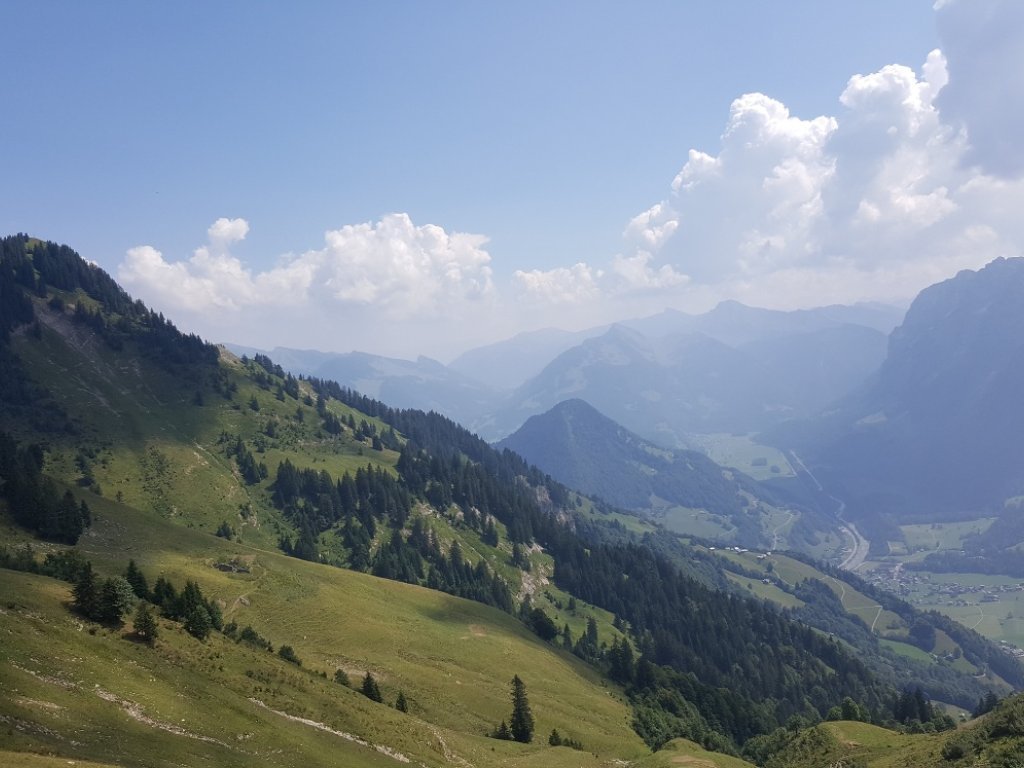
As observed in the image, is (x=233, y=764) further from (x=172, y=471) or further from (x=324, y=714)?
(x=172, y=471)

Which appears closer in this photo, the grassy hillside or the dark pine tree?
the grassy hillside

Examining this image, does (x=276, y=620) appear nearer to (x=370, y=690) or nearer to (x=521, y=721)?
(x=370, y=690)

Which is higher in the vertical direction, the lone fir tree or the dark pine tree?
the dark pine tree

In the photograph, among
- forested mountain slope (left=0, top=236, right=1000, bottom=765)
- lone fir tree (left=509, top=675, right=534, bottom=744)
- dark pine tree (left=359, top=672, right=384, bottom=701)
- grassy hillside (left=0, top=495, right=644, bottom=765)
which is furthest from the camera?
lone fir tree (left=509, top=675, right=534, bottom=744)

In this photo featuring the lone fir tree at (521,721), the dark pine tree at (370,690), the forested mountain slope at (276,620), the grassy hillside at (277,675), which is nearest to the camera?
the grassy hillside at (277,675)

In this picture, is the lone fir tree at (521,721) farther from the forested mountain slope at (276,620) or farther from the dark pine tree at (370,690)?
the dark pine tree at (370,690)

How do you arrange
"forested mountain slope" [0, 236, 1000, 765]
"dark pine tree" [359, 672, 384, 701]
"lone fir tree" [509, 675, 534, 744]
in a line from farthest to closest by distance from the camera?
"lone fir tree" [509, 675, 534, 744] → "dark pine tree" [359, 672, 384, 701] → "forested mountain slope" [0, 236, 1000, 765]

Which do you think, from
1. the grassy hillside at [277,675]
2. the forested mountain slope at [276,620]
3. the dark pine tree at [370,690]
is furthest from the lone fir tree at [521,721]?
the dark pine tree at [370,690]

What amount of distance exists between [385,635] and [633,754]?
4137 centimetres

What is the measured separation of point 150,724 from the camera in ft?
134

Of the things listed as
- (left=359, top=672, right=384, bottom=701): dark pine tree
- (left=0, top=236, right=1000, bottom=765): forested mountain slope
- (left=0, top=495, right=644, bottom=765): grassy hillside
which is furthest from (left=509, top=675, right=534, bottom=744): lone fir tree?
(left=359, top=672, right=384, bottom=701): dark pine tree

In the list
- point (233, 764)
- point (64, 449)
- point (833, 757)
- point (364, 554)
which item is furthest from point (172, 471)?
point (833, 757)

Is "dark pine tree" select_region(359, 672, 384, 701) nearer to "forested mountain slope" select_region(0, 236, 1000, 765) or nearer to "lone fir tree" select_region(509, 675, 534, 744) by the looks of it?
"forested mountain slope" select_region(0, 236, 1000, 765)

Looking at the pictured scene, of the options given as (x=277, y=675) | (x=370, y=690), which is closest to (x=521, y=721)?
(x=370, y=690)
